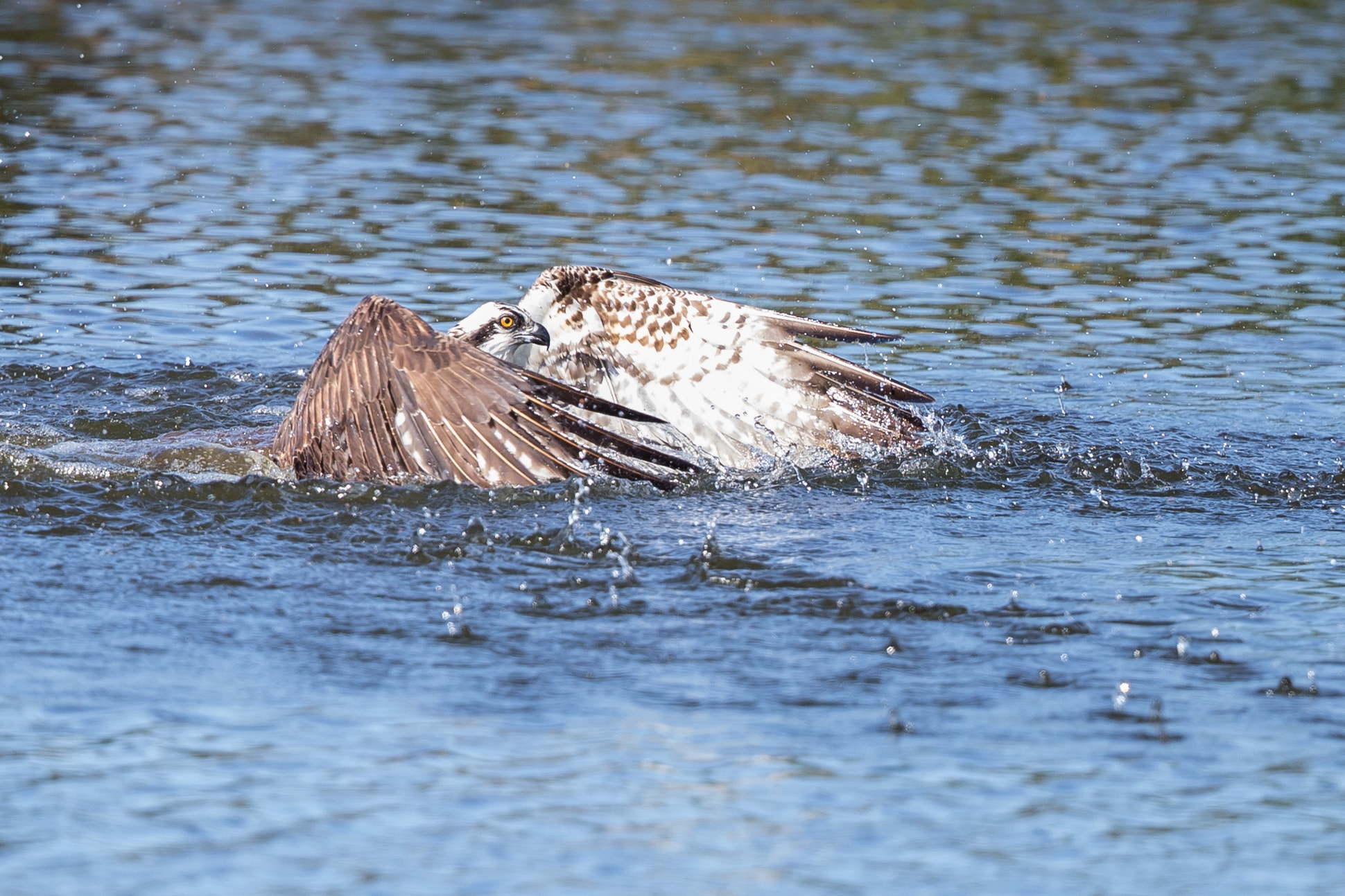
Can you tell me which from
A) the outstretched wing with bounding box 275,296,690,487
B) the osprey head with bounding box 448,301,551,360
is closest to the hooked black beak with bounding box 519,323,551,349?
the osprey head with bounding box 448,301,551,360

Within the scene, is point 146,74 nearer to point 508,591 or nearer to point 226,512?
point 226,512

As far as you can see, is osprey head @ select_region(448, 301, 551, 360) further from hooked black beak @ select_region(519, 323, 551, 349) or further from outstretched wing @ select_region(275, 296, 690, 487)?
outstretched wing @ select_region(275, 296, 690, 487)

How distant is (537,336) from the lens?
7.58 m

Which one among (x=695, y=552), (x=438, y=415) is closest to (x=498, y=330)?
(x=438, y=415)

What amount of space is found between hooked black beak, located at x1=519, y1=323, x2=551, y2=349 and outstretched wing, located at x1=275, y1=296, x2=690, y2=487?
846mm

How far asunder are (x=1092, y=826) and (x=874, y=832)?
1.72 feet

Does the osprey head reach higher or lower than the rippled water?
higher

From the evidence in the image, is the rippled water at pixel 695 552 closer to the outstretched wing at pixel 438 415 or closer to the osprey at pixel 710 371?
the outstretched wing at pixel 438 415

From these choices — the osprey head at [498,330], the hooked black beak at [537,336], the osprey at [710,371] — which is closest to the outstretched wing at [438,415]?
the osprey head at [498,330]

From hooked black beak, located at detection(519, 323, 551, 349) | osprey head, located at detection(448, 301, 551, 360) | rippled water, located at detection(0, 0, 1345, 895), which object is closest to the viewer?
rippled water, located at detection(0, 0, 1345, 895)

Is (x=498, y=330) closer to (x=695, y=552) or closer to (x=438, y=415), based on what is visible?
(x=438, y=415)

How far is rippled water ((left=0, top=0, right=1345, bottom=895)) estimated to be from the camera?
4242mm

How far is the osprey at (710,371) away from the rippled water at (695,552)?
262 millimetres

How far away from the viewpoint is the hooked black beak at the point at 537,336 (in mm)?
7520
